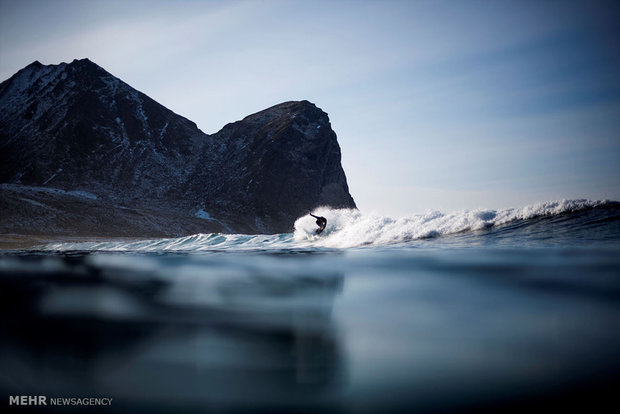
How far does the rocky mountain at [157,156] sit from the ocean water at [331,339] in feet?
230

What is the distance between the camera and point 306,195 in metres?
115

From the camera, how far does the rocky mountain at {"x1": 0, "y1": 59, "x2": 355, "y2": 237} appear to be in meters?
91.1

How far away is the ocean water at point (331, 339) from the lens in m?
2.52

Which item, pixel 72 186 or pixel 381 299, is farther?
pixel 72 186

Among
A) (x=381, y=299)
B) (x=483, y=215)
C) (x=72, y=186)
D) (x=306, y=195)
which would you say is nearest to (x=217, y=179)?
(x=306, y=195)

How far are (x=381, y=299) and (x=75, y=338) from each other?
147 inches

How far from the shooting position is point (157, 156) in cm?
10600

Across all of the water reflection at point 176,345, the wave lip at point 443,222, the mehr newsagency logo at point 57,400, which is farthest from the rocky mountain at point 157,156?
the mehr newsagency logo at point 57,400

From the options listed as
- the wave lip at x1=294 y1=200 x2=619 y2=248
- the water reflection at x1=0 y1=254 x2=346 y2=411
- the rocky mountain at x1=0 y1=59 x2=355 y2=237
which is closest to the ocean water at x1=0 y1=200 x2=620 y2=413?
the water reflection at x1=0 y1=254 x2=346 y2=411

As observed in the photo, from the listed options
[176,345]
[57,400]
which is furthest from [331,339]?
[57,400]

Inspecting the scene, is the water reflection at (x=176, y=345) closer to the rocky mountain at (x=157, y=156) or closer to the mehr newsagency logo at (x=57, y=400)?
the mehr newsagency logo at (x=57, y=400)

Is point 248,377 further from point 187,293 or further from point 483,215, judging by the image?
point 483,215

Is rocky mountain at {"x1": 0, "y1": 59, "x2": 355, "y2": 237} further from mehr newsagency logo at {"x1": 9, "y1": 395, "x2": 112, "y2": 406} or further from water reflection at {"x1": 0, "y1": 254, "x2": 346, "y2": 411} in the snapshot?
mehr newsagency logo at {"x1": 9, "y1": 395, "x2": 112, "y2": 406}

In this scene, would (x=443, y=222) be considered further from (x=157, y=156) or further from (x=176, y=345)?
(x=157, y=156)
